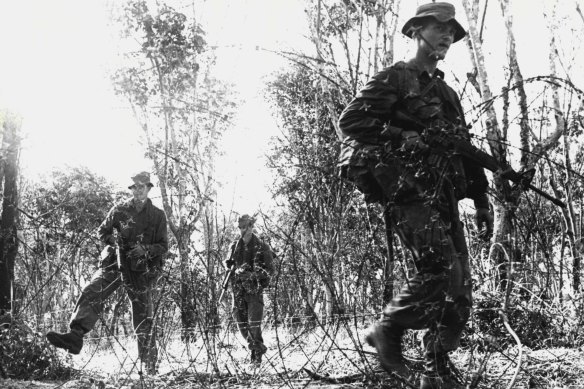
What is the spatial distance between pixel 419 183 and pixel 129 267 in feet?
10.9

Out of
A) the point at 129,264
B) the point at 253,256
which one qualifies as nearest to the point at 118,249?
the point at 129,264

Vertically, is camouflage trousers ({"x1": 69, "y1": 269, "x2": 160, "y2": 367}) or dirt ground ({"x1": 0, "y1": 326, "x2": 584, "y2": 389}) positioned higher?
camouflage trousers ({"x1": 69, "y1": 269, "x2": 160, "y2": 367})

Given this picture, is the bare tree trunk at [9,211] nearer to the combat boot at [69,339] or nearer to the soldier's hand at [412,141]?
the combat boot at [69,339]

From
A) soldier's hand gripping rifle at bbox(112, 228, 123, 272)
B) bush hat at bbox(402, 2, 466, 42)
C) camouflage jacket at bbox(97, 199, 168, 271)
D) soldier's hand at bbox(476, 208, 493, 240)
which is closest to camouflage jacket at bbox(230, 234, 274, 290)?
camouflage jacket at bbox(97, 199, 168, 271)

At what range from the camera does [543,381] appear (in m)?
3.32

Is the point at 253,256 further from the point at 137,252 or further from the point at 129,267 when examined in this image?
the point at 137,252

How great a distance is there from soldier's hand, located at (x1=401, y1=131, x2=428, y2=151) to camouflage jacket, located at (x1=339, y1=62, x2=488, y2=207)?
54mm

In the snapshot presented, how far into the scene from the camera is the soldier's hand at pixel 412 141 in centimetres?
275

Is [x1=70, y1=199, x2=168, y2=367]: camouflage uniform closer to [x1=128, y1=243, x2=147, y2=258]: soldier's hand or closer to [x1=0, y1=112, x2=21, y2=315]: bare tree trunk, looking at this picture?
[x1=128, y1=243, x2=147, y2=258]: soldier's hand

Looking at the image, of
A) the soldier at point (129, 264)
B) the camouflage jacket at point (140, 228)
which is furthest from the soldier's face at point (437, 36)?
the camouflage jacket at point (140, 228)

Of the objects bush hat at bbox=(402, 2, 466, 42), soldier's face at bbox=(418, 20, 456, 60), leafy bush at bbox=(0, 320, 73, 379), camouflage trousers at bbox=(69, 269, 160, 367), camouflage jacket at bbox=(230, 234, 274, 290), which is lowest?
leafy bush at bbox=(0, 320, 73, 379)

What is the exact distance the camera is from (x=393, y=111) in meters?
3.06

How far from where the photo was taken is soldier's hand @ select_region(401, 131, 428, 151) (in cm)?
275

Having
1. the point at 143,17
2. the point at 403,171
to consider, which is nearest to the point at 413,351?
the point at 403,171
